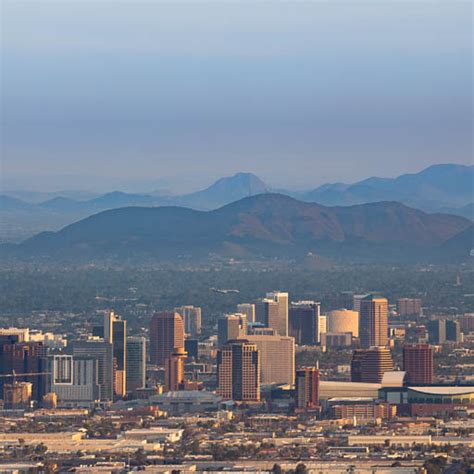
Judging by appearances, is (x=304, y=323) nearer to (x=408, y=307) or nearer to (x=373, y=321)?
(x=373, y=321)

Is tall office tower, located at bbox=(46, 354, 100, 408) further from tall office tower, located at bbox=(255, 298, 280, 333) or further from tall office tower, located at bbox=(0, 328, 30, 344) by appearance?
tall office tower, located at bbox=(255, 298, 280, 333)

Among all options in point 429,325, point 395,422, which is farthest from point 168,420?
point 429,325

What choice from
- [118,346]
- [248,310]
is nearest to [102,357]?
[118,346]

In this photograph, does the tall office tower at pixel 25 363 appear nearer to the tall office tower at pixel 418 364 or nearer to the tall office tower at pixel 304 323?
the tall office tower at pixel 418 364

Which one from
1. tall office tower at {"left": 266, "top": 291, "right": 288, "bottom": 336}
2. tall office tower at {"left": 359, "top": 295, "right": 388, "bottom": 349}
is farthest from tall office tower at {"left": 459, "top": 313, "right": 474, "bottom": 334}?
tall office tower at {"left": 266, "top": 291, "right": 288, "bottom": 336}

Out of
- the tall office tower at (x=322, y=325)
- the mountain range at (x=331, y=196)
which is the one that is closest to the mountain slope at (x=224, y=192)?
the mountain range at (x=331, y=196)
